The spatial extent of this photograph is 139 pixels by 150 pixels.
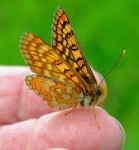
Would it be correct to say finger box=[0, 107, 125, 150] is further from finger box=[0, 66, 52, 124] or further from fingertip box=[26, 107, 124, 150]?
finger box=[0, 66, 52, 124]

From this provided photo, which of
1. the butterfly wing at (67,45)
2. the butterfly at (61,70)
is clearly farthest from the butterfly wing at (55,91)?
the butterfly wing at (67,45)

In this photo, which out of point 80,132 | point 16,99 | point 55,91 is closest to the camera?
point 80,132

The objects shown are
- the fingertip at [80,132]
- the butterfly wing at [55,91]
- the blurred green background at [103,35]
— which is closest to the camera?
the fingertip at [80,132]

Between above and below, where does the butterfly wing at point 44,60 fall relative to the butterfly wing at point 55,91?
Result: above

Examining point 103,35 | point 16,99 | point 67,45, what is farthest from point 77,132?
point 103,35

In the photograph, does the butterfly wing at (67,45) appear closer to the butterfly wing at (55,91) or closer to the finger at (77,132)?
the butterfly wing at (55,91)

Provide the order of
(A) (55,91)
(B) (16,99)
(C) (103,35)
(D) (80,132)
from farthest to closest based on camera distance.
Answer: (C) (103,35) < (B) (16,99) < (A) (55,91) < (D) (80,132)

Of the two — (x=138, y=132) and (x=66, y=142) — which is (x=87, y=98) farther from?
(x=138, y=132)

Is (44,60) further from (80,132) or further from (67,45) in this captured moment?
(80,132)
